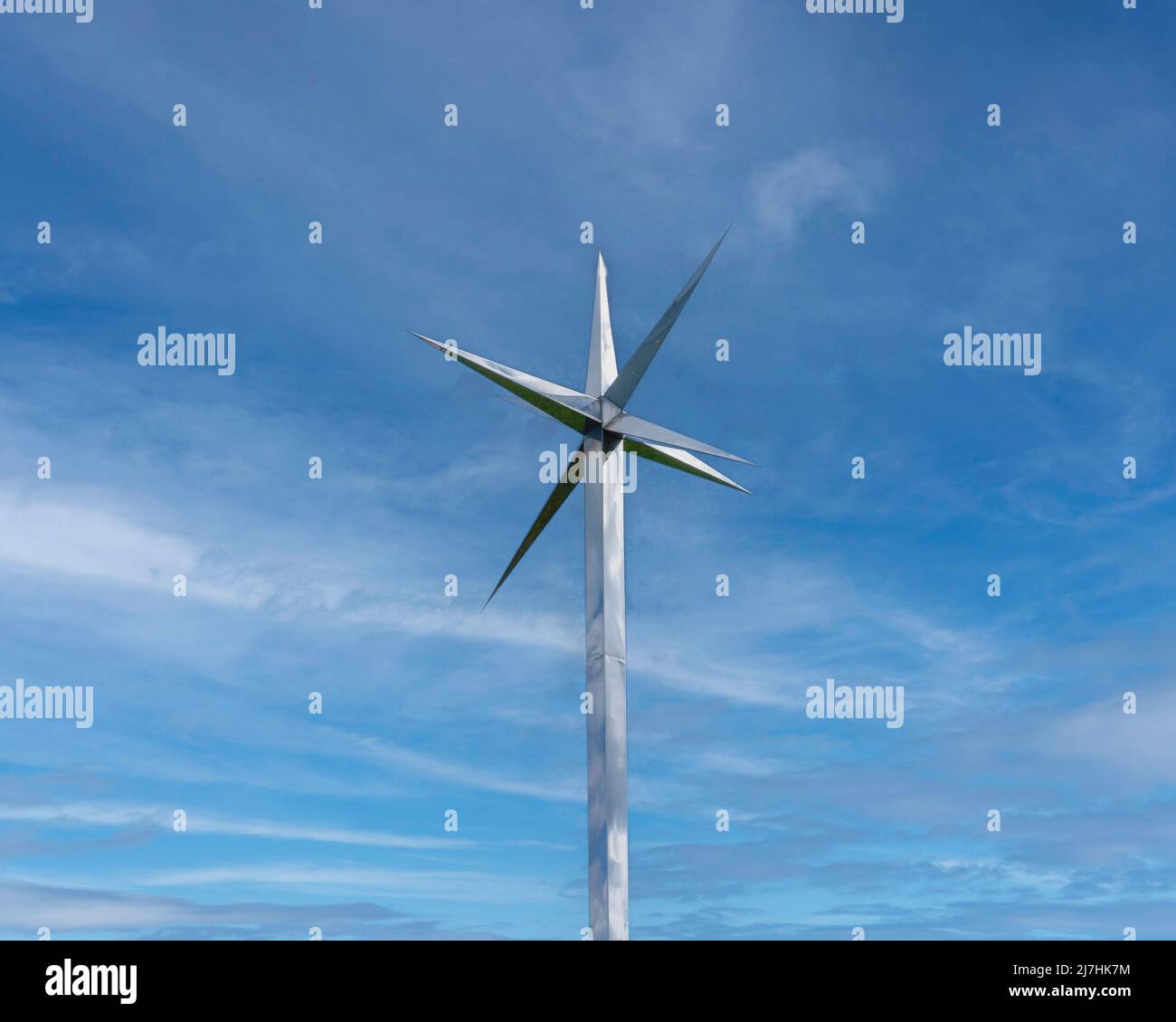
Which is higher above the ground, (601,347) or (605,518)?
(601,347)

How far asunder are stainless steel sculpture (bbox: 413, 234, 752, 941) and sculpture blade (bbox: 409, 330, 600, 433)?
0.04 metres

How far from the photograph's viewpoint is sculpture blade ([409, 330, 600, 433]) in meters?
41.1

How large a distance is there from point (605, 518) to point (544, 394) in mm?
5452

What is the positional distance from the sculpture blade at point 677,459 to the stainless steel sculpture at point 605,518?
0.05 metres

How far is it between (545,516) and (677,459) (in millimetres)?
5903

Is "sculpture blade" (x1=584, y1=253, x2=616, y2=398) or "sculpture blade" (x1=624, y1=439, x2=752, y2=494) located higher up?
"sculpture blade" (x1=584, y1=253, x2=616, y2=398)

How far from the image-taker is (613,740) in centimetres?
3900

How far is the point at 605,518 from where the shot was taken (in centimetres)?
4066
